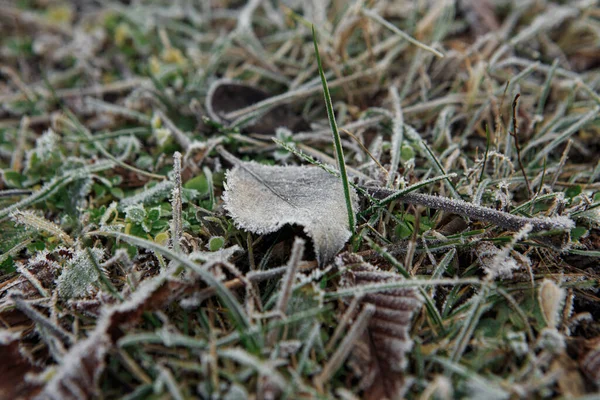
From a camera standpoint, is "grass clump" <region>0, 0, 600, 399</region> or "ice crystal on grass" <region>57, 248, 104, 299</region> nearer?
"grass clump" <region>0, 0, 600, 399</region>

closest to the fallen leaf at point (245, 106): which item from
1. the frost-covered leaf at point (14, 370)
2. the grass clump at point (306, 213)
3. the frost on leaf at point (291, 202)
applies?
the grass clump at point (306, 213)

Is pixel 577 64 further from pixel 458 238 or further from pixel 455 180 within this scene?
pixel 458 238

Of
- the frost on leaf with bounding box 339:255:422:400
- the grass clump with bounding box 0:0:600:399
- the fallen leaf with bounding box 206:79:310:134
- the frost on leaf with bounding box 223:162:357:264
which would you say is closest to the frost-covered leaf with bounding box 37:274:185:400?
the grass clump with bounding box 0:0:600:399

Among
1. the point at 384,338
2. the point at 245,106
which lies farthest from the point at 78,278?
the point at 245,106

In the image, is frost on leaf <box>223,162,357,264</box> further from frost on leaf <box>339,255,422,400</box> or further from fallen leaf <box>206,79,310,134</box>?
fallen leaf <box>206,79,310,134</box>

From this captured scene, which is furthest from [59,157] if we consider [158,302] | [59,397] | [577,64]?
[577,64]

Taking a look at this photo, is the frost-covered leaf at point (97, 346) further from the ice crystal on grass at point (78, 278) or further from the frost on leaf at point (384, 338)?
the frost on leaf at point (384, 338)
